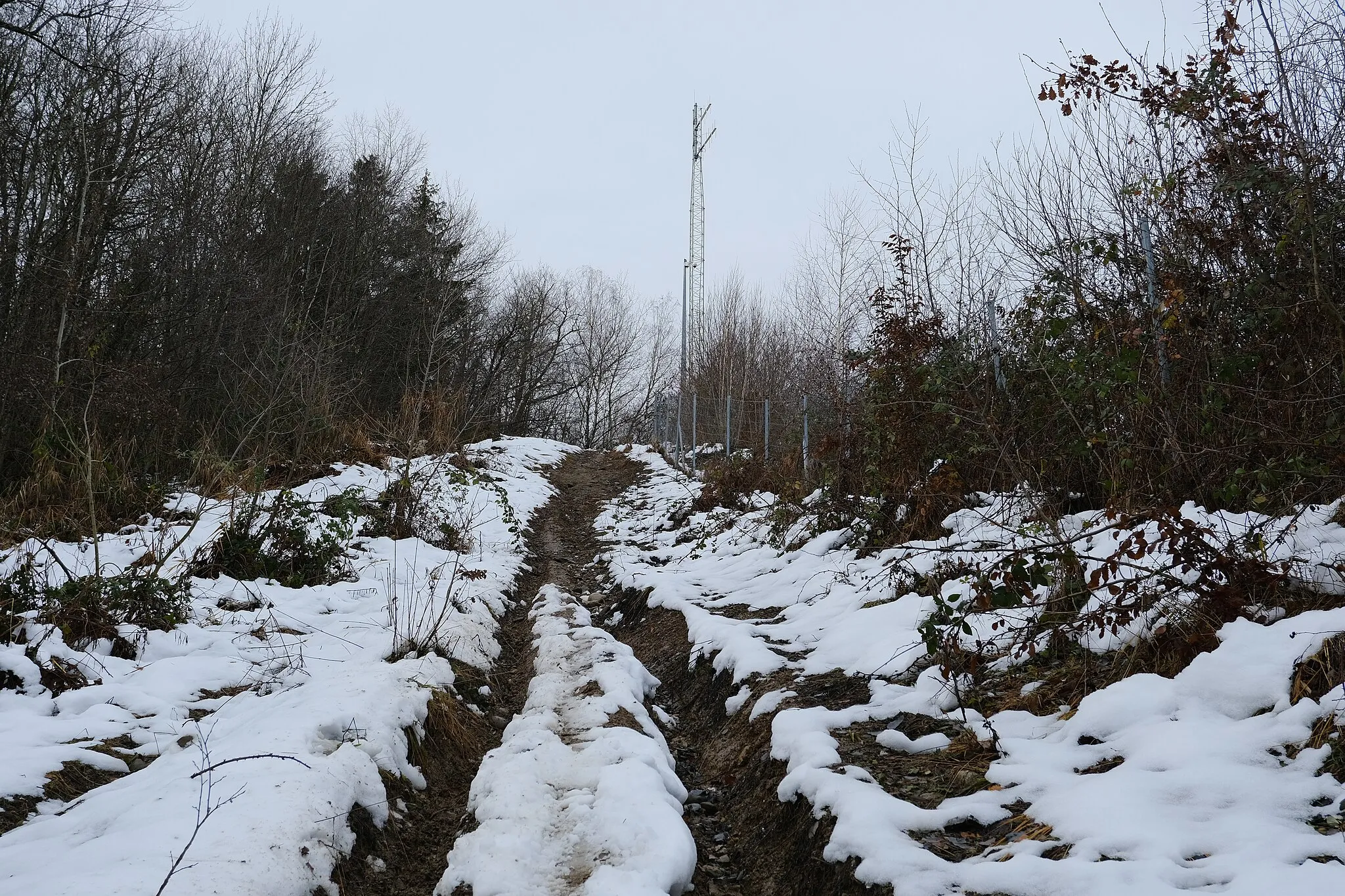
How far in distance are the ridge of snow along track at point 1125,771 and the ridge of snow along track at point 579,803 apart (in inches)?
24.4

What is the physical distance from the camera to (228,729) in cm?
380

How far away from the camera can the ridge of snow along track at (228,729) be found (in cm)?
255

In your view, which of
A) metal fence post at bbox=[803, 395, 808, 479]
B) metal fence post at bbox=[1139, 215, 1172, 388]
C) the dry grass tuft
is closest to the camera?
the dry grass tuft

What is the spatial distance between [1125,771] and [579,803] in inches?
85.8

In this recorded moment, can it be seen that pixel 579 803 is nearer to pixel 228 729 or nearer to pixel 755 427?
pixel 228 729

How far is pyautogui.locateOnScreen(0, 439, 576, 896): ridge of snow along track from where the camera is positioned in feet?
8.38

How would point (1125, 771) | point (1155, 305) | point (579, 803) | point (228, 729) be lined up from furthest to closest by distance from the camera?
point (1155, 305), point (228, 729), point (579, 803), point (1125, 771)

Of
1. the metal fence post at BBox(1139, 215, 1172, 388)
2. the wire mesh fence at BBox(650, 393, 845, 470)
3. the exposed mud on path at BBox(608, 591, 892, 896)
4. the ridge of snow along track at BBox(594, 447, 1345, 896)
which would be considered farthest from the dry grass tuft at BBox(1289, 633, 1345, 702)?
the wire mesh fence at BBox(650, 393, 845, 470)

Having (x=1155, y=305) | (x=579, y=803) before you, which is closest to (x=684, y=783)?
(x=579, y=803)

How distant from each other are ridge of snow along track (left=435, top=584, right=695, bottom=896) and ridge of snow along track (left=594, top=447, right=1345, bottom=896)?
62cm

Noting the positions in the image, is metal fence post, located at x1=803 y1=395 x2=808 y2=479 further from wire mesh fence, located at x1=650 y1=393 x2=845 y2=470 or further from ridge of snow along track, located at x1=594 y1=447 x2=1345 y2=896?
ridge of snow along track, located at x1=594 y1=447 x2=1345 y2=896

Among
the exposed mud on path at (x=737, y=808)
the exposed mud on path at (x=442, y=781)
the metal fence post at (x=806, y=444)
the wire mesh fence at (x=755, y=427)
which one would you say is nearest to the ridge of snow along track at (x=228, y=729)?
the exposed mud on path at (x=442, y=781)

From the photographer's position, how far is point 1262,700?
262 cm

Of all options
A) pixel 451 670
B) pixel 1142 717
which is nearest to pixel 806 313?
pixel 451 670
